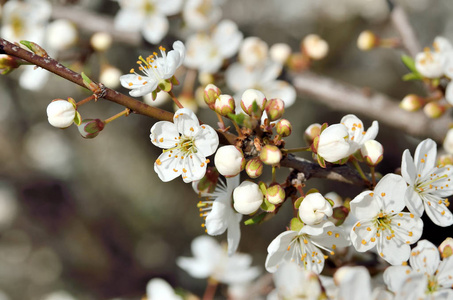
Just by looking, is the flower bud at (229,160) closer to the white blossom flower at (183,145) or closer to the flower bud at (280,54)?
the white blossom flower at (183,145)

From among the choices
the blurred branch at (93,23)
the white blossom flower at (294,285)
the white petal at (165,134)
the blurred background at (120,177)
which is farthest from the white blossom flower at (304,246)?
the blurred background at (120,177)

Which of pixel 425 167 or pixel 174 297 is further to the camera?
pixel 174 297

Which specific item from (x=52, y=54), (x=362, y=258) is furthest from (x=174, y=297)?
(x=52, y=54)

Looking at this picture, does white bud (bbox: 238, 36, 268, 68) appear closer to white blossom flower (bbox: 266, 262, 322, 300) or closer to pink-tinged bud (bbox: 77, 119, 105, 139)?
pink-tinged bud (bbox: 77, 119, 105, 139)

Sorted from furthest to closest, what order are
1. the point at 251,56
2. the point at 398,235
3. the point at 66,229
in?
the point at 66,229
the point at 251,56
the point at 398,235

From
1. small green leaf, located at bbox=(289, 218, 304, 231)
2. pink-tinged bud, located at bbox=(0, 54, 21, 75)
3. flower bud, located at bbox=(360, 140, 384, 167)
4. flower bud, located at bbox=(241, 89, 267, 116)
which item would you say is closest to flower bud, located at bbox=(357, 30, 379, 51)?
flower bud, located at bbox=(360, 140, 384, 167)

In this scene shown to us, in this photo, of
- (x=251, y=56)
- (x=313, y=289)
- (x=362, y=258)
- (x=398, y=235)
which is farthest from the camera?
(x=251, y=56)

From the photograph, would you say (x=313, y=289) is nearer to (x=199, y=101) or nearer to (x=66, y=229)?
(x=199, y=101)
